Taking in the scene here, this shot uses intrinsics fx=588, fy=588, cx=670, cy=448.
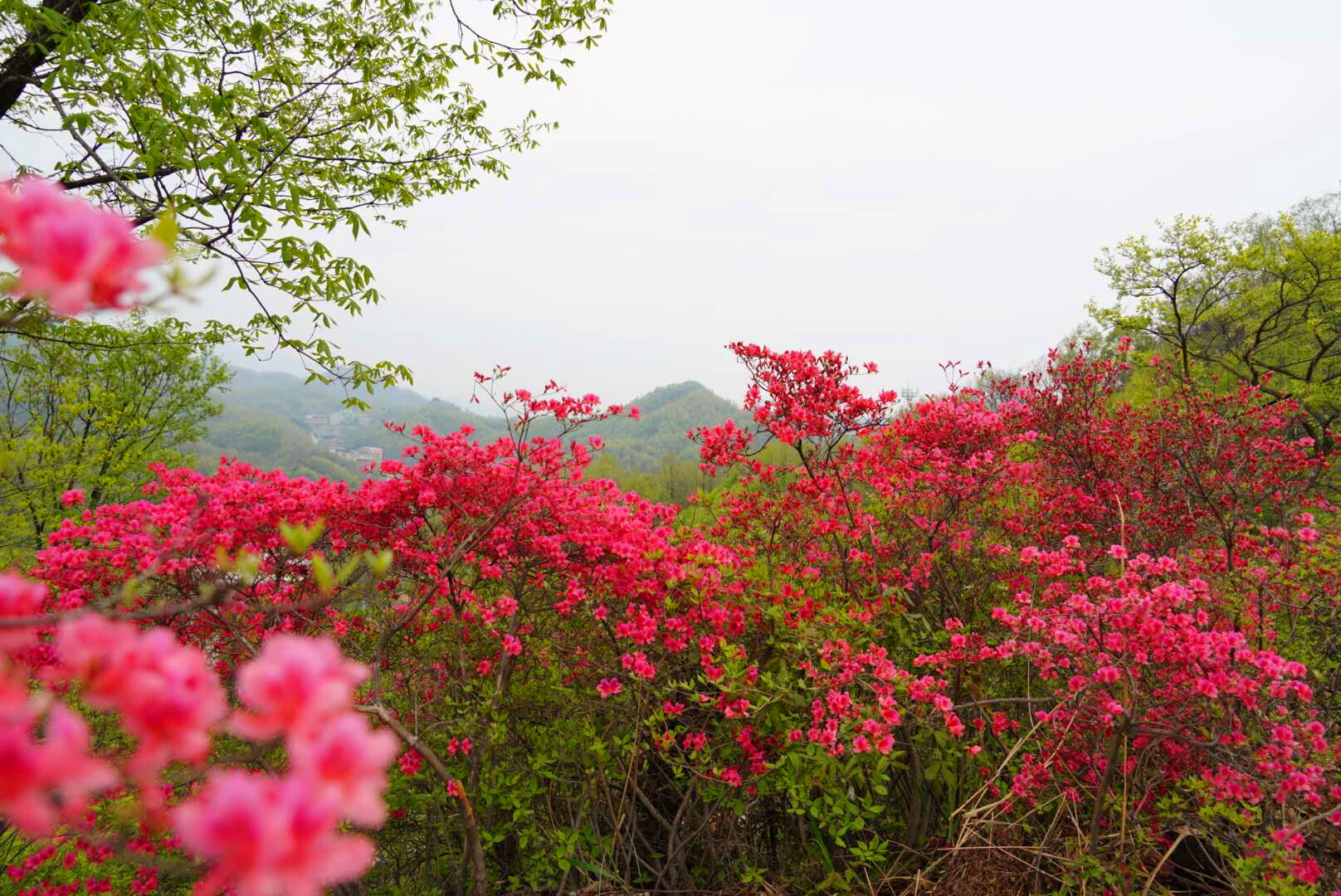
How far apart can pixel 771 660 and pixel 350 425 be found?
117 meters

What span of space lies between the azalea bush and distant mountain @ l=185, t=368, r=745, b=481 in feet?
62.0

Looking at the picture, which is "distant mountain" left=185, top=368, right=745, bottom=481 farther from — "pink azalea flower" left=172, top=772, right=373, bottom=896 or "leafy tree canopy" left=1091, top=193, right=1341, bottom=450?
"leafy tree canopy" left=1091, top=193, right=1341, bottom=450

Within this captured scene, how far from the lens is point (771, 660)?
339 centimetres

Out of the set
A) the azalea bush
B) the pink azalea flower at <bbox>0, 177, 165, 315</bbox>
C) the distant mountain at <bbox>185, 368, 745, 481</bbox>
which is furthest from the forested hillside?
the pink azalea flower at <bbox>0, 177, 165, 315</bbox>

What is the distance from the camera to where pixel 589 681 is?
3.33m

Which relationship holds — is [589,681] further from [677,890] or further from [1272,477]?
[1272,477]

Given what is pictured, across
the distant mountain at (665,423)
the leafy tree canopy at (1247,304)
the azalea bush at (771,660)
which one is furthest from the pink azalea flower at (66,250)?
the distant mountain at (665,423)

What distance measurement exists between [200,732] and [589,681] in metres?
3.03

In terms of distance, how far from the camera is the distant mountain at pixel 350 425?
53375 millimetres

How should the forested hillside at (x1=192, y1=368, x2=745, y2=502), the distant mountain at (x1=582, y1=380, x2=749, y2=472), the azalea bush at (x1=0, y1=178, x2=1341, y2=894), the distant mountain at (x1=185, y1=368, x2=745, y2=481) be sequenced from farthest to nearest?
the distant mountain at (x1=582, y1=380, x2=749, y2=472), the distant mountain at (x1=185, y1=368, x2=745, y2=481), the forested hillside at (x1=192, y1=368, x2=745, y2=502), the azalea bush at (x1=0, y1=178, x2=1341, y2=894)

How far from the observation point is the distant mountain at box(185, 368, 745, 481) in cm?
5338

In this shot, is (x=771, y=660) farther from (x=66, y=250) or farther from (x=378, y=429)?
(x=378, y=429)

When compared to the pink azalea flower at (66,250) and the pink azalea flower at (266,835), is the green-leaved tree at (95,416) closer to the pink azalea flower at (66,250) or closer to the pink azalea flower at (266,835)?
the pink azalea flower at (66,250)

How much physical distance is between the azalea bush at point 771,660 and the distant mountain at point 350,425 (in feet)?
62.0
